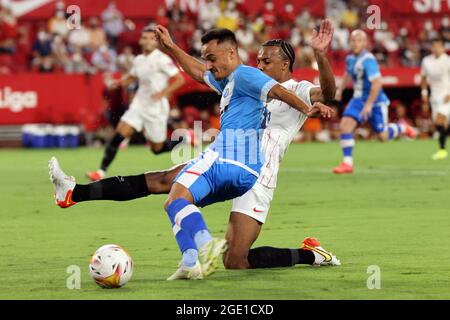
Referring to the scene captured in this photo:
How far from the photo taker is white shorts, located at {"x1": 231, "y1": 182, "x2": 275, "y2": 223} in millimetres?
8617

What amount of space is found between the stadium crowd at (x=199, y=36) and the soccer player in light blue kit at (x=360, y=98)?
11056 mm

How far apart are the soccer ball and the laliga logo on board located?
22.2 meters

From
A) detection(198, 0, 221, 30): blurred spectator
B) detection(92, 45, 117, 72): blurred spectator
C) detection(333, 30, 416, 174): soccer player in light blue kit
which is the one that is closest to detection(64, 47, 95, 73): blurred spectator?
detection(92, 45, 117, 72): blurred spectator

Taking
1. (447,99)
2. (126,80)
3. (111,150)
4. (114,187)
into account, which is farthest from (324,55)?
(447,99)

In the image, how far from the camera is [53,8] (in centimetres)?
3338

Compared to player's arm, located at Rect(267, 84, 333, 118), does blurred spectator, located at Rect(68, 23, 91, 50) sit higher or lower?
higher

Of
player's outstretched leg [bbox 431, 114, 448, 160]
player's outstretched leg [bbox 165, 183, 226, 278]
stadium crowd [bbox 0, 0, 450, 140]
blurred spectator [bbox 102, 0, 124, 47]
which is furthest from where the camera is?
blurred spectator [bbox 102, 0, 124, 47]

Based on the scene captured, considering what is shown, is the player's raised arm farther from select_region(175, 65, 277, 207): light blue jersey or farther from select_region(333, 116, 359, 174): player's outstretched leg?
select_region(333, 116, 359, 174): player's outstretched leg

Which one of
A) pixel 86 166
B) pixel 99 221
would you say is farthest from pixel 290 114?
pixel 86 166

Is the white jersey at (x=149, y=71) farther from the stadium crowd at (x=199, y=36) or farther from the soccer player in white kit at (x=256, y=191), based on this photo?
the stadium crowd at (x=199, y=36)

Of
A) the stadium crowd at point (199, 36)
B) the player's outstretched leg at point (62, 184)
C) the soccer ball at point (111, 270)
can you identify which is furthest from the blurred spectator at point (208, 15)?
the soccer ball at point (111, 270)

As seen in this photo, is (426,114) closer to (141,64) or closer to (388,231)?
(141,64)

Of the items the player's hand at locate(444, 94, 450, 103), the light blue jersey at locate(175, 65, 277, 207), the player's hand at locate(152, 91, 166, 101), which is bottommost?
the light blue jersey at locate(175, 65, 277, 207)

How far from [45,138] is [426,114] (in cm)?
1140
